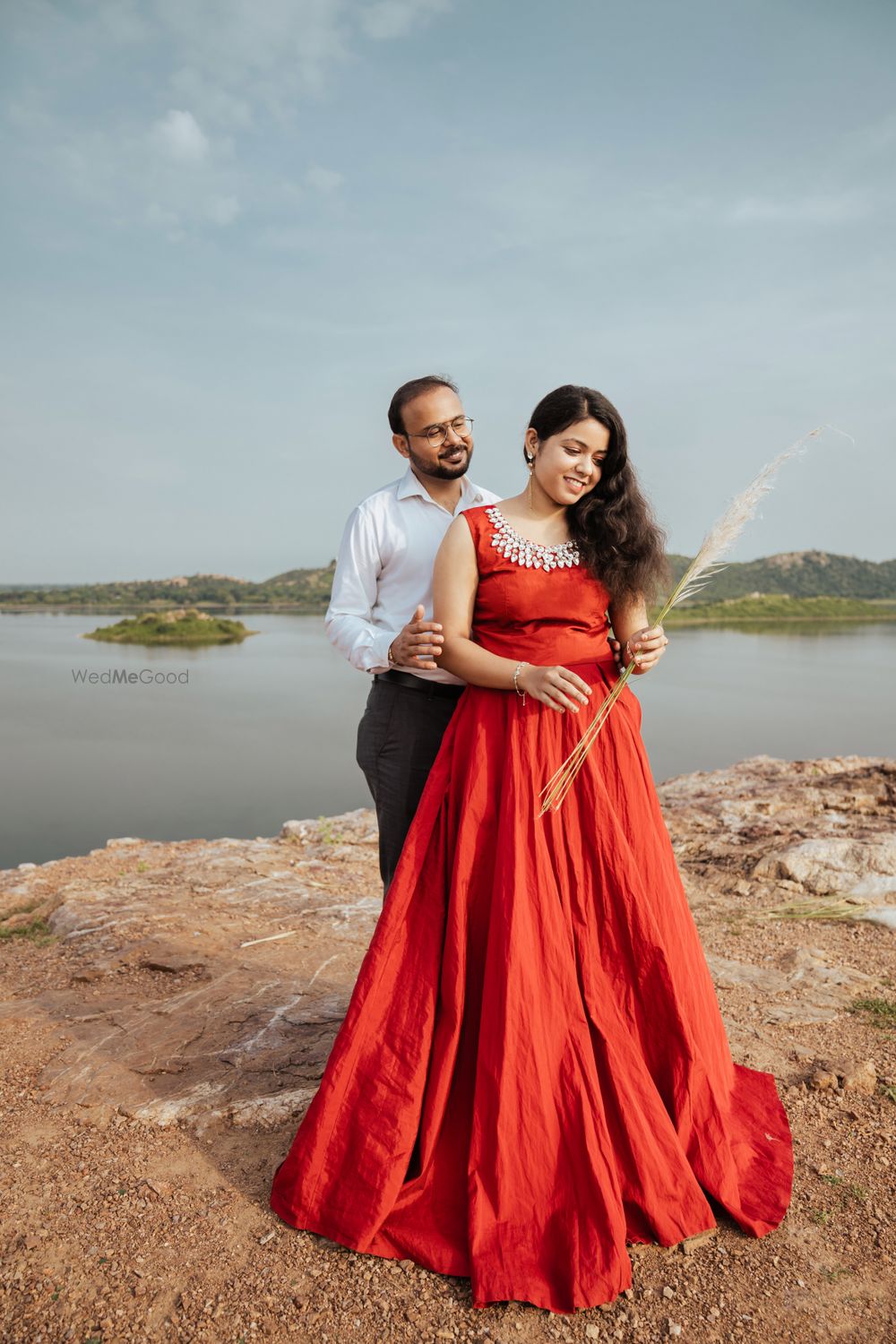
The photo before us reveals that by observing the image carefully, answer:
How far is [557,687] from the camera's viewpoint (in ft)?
6.66

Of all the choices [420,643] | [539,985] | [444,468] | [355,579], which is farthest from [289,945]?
[444,468]

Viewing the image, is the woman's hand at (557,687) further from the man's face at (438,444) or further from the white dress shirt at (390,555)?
the man's face at (438,444)

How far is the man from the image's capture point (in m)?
2.59

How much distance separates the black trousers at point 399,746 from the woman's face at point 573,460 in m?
0.73

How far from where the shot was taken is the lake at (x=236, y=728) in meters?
10.5

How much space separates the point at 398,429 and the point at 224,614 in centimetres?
3210

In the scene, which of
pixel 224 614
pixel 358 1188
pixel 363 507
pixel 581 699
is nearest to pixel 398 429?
pixel 363 507

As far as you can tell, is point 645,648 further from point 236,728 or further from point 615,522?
point 236,728

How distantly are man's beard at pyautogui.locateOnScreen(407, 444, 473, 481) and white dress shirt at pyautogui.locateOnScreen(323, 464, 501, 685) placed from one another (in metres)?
0.08

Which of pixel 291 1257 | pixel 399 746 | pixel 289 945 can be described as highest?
pixel 399 746

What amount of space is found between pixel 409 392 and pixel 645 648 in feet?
3.65

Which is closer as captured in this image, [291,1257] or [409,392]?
[291,1257]

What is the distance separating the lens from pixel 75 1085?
273 centimetres

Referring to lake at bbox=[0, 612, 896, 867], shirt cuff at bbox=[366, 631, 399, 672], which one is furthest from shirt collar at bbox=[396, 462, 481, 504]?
lake at bbox=[0, 612, 896, 867]
